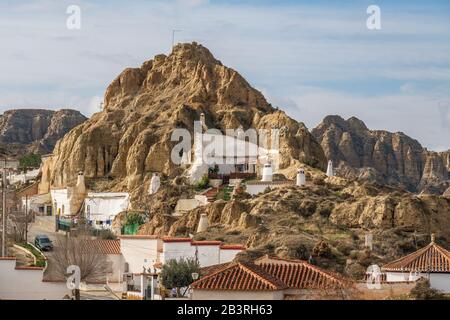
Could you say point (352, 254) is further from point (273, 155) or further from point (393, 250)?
point (273, 155)

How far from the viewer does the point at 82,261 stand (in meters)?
40.7

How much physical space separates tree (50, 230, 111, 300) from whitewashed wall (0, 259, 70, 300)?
142 inches

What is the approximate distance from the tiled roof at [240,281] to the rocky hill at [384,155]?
344 feet

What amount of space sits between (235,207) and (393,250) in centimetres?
1300

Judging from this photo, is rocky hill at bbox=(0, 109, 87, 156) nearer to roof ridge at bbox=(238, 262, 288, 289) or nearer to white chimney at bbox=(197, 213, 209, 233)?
white chimney at bbox=(197, 213, 209, 233)

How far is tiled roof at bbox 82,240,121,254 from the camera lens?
44.8 meters

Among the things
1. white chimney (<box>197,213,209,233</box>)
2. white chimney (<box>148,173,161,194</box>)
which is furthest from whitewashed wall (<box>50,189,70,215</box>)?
white chimney (<box>197,213,209,233</box>)

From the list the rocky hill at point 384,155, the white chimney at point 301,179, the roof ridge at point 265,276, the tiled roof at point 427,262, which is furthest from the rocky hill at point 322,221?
the rocky hill at point 384,155

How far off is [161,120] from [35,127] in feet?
292

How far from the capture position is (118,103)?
95188mm

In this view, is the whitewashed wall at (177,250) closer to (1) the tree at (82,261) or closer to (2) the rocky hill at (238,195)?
(1) the tree at (82,261)

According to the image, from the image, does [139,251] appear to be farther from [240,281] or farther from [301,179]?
[301,179]

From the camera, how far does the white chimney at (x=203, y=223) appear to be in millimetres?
60156
